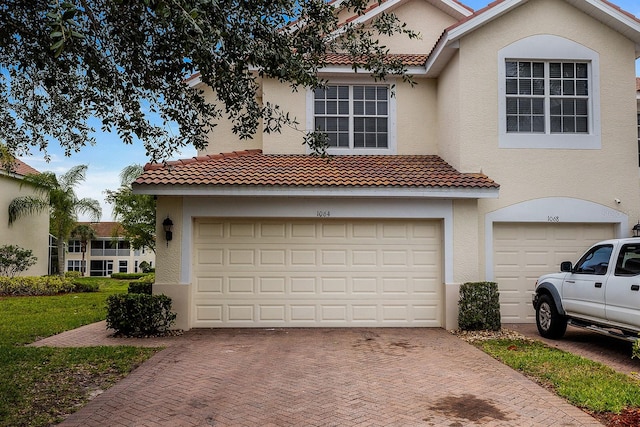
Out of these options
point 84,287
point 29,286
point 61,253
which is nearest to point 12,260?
point 29,286

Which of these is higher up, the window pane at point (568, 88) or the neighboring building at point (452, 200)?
the window pane at point (568, 88)

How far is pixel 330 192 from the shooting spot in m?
10.8

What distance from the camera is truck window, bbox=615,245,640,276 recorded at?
25.9 feet

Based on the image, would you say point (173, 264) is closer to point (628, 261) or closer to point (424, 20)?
point (628, 261)

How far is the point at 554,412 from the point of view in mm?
5727

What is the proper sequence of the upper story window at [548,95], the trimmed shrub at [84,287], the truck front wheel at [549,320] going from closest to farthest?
the truck front wheel at [549,320] < the upper story window at [548,95] < the trimmed shrub at [84,287]

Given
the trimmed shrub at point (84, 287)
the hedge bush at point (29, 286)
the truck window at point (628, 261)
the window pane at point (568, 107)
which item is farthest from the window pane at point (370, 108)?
the trimmed shrub at point (84, 287)

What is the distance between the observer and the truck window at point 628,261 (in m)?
7.90

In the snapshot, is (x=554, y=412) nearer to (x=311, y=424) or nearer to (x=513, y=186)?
(x=311, y=424)

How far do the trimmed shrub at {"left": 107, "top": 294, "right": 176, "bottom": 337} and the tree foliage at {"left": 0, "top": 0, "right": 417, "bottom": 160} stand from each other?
10.6 ft

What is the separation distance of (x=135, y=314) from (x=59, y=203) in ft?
59.3

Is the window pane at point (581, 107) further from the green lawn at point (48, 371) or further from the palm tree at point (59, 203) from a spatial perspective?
the palm tree at point (59, 203)

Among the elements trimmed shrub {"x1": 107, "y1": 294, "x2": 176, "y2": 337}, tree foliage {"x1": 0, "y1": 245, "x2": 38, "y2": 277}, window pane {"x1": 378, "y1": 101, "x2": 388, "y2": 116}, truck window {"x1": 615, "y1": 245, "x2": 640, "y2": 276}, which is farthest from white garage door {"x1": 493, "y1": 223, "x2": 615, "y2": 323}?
tree foliage {"x1": 0, "y1": 245, "x2": 38, "y2": 277}

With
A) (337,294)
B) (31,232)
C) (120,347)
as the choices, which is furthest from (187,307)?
(31,232)
